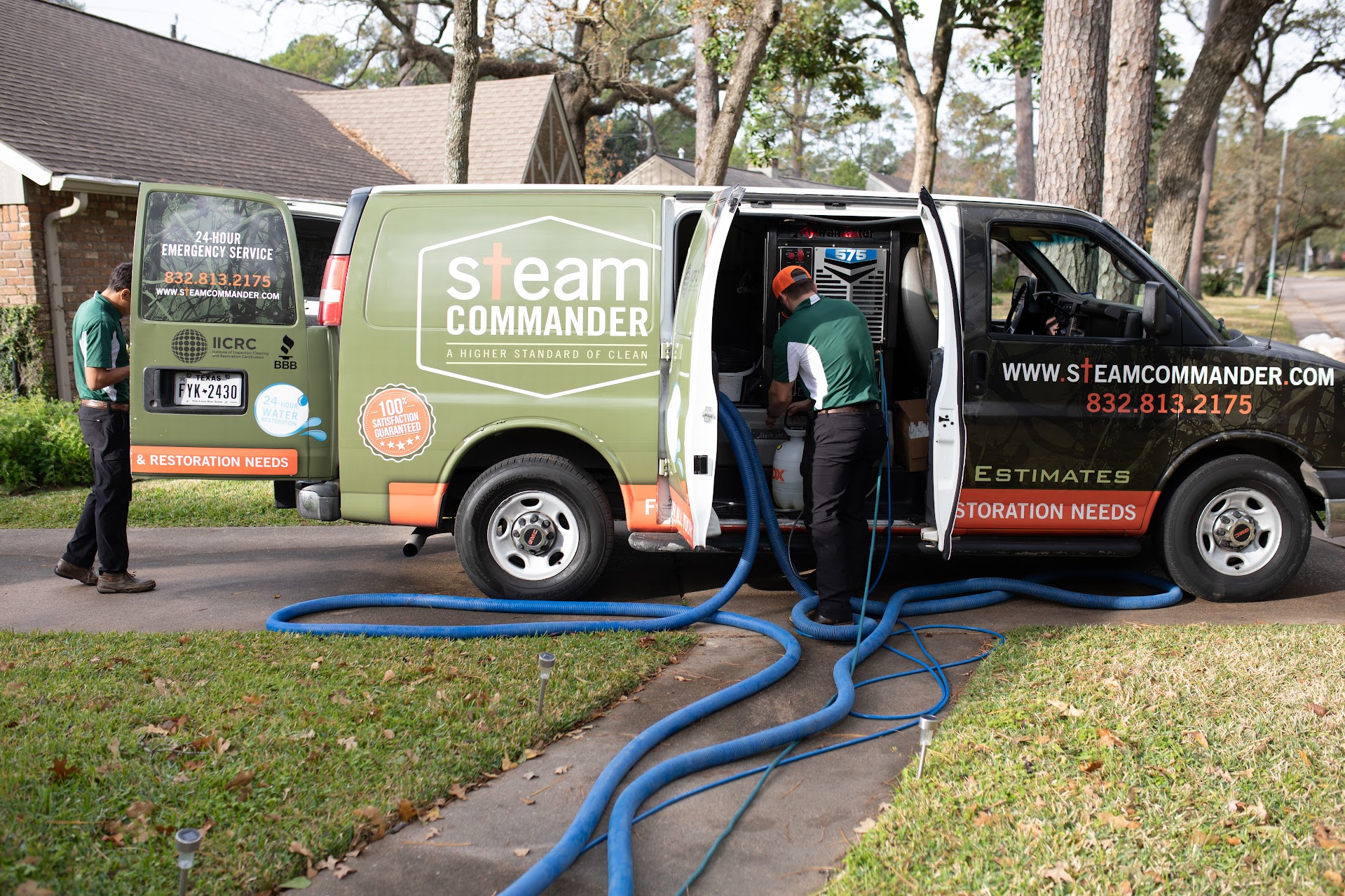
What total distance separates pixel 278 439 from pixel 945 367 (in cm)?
378

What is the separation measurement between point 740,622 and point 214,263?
3.63 meters

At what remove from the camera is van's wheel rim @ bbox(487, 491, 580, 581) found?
19.2 ft

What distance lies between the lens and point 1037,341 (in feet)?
19.1

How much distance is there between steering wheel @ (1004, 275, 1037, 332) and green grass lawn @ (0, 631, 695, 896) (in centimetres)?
311

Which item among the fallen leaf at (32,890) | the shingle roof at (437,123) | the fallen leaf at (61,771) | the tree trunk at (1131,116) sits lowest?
the fallen leaf at (32,890)

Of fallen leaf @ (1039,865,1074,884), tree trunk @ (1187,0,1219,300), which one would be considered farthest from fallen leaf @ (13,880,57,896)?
tree trunk @ (1187,0,1219,300)

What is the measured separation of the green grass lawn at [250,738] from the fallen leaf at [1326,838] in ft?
8.66

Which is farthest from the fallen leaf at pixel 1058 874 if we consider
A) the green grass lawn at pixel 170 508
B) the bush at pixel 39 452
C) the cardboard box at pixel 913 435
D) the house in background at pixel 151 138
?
the bush at pixel 39 452

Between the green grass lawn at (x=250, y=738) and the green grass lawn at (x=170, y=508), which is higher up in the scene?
the green grass lawn at (x=170, y=508)

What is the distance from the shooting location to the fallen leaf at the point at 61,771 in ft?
11.7

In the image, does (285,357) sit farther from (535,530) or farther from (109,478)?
(535,530)

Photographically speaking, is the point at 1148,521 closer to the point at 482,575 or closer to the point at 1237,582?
the point at 1237,582

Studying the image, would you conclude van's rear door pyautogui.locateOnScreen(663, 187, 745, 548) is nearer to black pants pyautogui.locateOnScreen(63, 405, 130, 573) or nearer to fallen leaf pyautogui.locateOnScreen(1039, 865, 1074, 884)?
fallen leaf pyautogui.locateOnScreen(1039, 865, 1074, 884)

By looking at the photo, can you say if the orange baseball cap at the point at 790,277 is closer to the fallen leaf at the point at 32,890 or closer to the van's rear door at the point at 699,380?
the van's rear door at the point at 699,380
